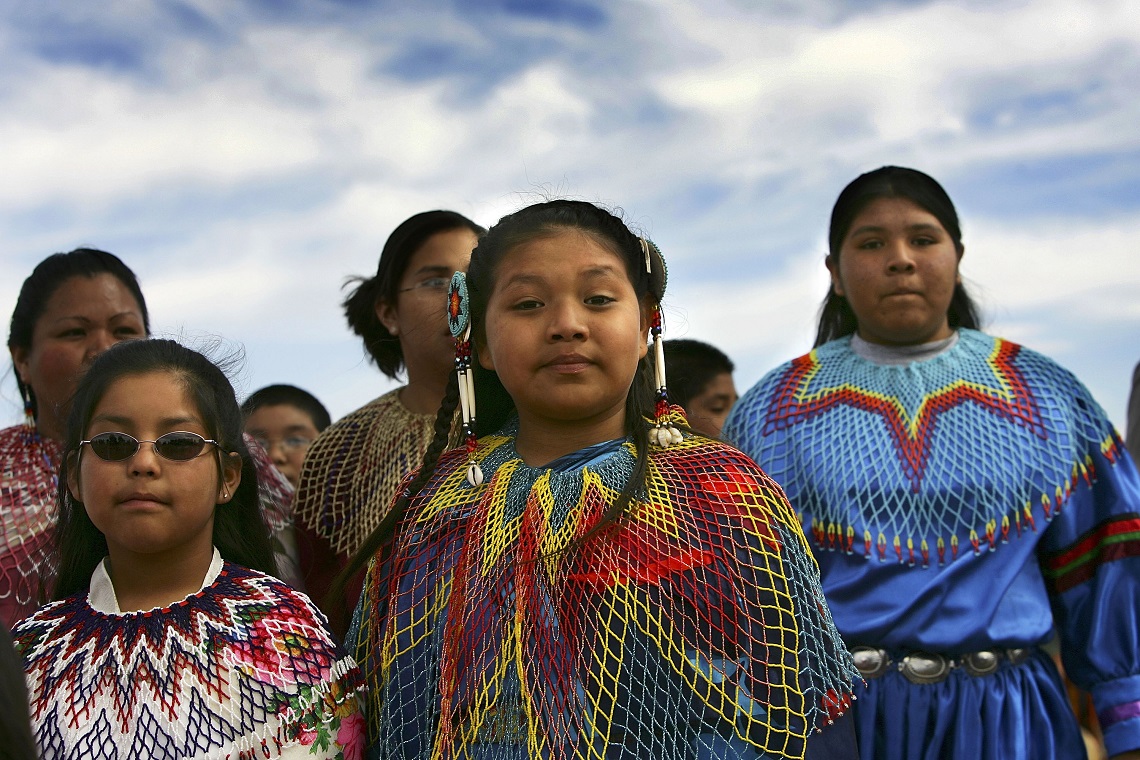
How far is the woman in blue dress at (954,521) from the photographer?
3.00 meters

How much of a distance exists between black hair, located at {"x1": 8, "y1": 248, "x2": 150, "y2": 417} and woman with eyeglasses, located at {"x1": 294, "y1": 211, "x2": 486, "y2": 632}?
71 cm

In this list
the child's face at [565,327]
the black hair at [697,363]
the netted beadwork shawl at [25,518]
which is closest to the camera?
the child's face at [565,327]

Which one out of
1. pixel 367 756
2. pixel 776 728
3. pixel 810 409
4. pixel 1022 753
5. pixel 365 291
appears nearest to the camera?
pixel 776 728

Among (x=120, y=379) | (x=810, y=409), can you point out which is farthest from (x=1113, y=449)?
(x=120, y=379)

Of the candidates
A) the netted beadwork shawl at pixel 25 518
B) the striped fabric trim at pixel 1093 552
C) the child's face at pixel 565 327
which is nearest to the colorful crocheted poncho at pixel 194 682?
the netted beadwork shawl at pixel 25 518

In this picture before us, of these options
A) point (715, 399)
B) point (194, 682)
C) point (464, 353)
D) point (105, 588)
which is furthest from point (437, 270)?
point (715, 399)

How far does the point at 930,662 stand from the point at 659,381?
1.19 m

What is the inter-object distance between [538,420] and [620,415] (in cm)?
18

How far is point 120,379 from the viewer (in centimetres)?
242

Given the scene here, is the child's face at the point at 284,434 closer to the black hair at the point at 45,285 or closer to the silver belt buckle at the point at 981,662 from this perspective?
the black hair at the point at 45,285

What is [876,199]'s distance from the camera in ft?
11.3

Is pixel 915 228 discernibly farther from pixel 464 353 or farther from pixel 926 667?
pixel 464 353

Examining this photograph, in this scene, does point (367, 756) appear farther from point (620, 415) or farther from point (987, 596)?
point (987, 596)

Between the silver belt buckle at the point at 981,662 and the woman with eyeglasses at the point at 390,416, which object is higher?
the woman with eyeglasses at the point at 390,416
